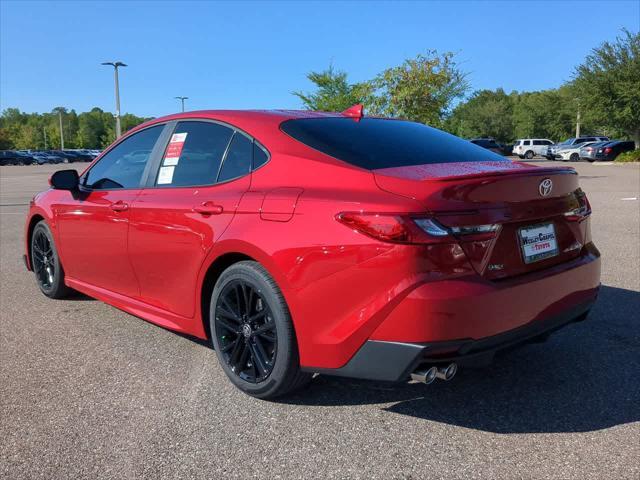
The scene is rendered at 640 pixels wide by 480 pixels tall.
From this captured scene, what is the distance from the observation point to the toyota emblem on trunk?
2.88 meters

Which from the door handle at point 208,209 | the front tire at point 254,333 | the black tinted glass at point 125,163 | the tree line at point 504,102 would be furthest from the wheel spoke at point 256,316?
the tree line at point 504,102

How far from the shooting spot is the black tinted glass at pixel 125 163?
13.4 feet

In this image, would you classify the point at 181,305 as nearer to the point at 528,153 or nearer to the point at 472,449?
the point at 472,449

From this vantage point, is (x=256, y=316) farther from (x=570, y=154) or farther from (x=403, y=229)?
(x=570, y=154)

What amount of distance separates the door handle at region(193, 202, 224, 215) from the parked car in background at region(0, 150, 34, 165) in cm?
7999

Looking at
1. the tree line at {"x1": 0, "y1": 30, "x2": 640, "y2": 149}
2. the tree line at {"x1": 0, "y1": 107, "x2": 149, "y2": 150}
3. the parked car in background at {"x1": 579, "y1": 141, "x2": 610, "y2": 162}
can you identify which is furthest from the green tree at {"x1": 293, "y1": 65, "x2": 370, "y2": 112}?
the tree line at {"x1": 0, "y1": 107, "x2": 149, "y2": 150}

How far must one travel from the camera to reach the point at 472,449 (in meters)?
2.62

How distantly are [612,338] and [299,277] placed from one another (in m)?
2.48

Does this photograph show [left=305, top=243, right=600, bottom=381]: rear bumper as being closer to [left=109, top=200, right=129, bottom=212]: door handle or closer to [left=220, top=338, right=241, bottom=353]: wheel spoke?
[left=220, top=338, right=241, bottom=353]: wheel spoke

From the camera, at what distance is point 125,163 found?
4305mm

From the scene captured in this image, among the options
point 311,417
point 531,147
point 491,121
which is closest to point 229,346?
point 311,417

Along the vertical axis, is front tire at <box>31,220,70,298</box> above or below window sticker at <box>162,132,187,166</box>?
below

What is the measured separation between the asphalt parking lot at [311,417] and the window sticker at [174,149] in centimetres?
127

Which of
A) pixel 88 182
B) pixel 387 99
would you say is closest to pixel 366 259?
pixel 88 182
